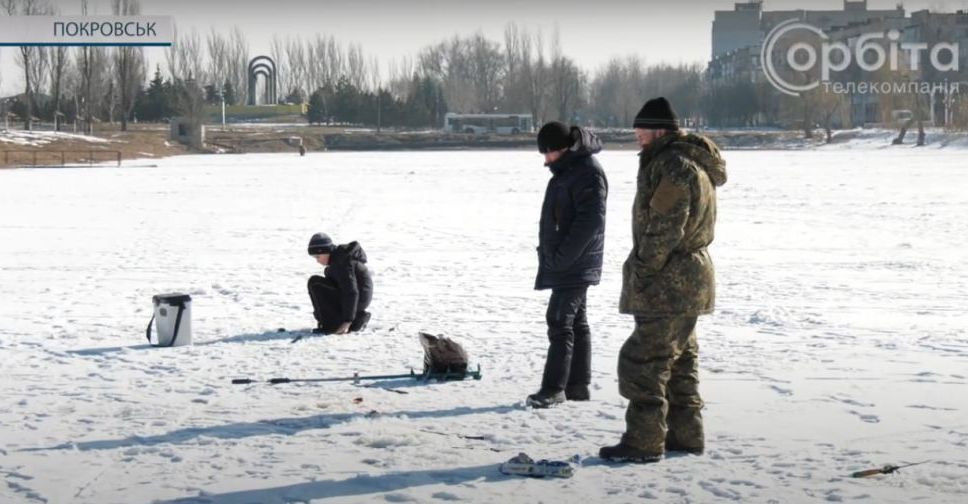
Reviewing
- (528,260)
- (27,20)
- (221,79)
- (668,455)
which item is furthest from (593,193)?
(221,79)

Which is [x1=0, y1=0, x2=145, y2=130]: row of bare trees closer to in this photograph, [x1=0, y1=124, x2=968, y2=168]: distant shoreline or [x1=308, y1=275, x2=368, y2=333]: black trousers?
[x1=0, y1=124, x2=968, y2=168]: distant shoreline

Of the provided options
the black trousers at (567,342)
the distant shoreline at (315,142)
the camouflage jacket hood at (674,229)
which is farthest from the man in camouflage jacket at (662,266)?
the distant shoreline at (315,142)

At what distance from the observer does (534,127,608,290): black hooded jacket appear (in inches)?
268

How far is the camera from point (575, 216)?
684 cm

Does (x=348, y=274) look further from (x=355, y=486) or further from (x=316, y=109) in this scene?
(x=316, y=109)

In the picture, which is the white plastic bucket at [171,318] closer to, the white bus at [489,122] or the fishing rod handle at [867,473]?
the fishing rod handle at [867,473]

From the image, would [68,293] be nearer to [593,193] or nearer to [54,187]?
[593,193]

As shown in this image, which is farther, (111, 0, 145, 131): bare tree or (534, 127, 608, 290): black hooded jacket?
(111, 0, 145, 131): bare tree

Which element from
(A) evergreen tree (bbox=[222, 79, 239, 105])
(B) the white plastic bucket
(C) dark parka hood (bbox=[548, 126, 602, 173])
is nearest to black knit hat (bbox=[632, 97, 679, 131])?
(C) dark parka hood (bbox=[548, 126, 602, 173])

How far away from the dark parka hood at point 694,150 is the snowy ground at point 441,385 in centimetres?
145

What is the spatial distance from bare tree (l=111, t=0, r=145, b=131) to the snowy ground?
6160 centimetres

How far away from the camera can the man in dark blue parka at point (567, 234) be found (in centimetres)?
680

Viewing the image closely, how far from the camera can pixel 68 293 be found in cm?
1275

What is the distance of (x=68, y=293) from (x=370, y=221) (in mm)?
9894
